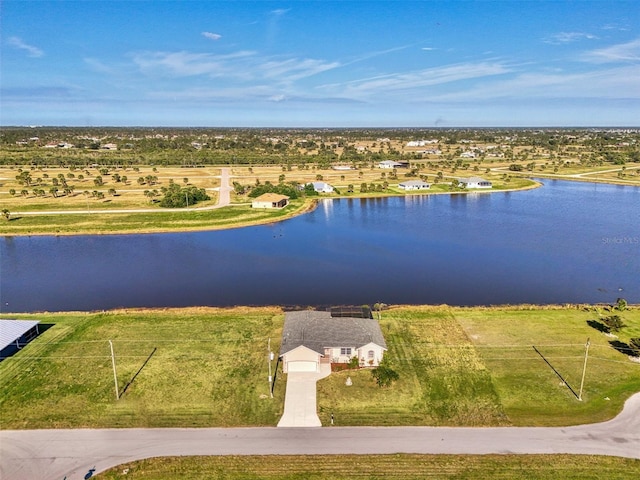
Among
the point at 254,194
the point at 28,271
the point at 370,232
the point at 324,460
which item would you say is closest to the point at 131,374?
the point at 324,460

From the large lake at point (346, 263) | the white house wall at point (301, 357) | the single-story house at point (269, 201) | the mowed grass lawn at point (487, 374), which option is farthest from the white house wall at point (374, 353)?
the single-story house at point (269, 201)

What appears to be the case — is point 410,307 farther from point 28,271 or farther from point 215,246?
point 28,271

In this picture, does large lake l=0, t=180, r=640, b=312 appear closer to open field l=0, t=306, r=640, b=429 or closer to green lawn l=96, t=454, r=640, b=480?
open field l=0, t=306, r=640, b=429

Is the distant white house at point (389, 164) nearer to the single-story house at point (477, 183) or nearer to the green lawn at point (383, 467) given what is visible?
the single-story house at point (477, 183)

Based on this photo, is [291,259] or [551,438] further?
[291,259]

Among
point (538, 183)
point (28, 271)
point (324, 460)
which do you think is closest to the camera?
point (324, 460)

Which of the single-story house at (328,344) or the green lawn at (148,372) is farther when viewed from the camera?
the single-story house at (328,344)

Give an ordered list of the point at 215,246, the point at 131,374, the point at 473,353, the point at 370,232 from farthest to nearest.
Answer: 1. the point at 370,232
2. the point at 215,246
3. the point at 473,353
4. the point at 131,374

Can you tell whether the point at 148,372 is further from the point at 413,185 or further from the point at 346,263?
the point at 413,185
